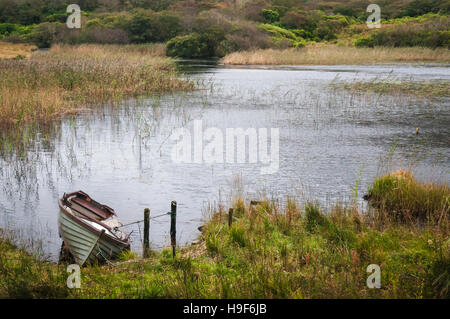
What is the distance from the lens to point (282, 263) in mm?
8180

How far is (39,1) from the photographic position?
314ft

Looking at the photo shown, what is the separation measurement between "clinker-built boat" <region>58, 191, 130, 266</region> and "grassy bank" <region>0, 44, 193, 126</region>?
1091 cm

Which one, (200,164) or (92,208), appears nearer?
(92,208)

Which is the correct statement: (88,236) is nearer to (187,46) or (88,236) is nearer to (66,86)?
(66,86)

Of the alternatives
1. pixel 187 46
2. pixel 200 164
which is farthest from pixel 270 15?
pixel 200 164

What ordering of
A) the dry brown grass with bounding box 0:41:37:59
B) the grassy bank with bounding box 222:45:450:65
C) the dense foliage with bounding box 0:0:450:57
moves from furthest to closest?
Answer: the dense foliage with bounding box 0:0:450:57 → the grassy bank with bounding box 222:45:450:65 → the dry brown grass with bounding box 0:41:37:59

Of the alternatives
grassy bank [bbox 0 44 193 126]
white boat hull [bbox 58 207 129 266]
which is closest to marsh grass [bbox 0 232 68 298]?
white boat hull [bbox 58 207 129 266]

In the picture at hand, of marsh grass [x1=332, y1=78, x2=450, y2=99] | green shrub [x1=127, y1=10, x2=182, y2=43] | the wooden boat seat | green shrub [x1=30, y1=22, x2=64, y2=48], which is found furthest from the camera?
green shrub [x1=127, y1=10, x2=182, y2=43]

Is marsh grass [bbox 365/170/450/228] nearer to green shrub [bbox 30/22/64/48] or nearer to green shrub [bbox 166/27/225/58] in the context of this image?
green shrub [bbox 166/27/225/58]

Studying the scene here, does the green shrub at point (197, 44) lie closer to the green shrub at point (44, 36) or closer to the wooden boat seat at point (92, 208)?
the green shrub at point (44, 36)

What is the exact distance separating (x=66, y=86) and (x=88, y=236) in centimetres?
2086

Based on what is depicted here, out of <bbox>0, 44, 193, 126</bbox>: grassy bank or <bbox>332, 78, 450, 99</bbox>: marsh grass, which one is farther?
<bbox>332, 78, 450, 99</bbox>: marsh grass

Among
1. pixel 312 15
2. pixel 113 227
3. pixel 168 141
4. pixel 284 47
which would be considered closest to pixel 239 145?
pixel 168 141

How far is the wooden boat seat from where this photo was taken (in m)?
11.2
